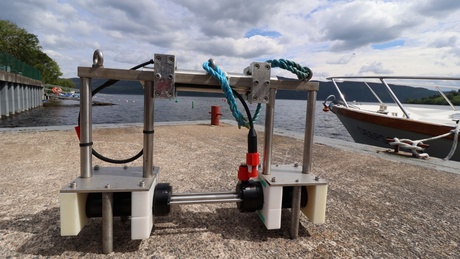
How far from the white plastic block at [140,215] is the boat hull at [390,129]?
7.21 m

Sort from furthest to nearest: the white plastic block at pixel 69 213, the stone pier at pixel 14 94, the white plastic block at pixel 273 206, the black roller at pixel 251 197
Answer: the stone pier at pixel 14 94
the black roller at pixel 251 197
the white plastic block at pixel 273 206
the white plastic block at pixel 69 213

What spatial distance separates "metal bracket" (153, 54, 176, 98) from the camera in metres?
1.86

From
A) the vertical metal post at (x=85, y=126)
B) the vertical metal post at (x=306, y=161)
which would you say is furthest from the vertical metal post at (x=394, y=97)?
the vertical metal post at (x=85, y=126)

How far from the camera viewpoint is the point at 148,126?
2025 millimetres

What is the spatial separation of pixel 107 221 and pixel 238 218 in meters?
1.16

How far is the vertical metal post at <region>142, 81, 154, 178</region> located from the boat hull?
7.07 metres

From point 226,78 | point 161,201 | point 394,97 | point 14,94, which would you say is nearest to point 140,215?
point 161,201

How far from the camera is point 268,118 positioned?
7.10 ft

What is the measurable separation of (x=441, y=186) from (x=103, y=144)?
6191 millimetres

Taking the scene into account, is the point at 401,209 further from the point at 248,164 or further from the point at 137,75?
the point at 137,75

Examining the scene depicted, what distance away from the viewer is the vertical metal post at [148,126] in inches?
77.3

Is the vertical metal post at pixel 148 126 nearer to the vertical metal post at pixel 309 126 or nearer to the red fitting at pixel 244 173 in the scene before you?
the red fitting at pixel 244 173

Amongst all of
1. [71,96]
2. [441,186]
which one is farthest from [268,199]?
[71,96]

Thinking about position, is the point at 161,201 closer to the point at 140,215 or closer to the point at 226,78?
the point at 140,215
